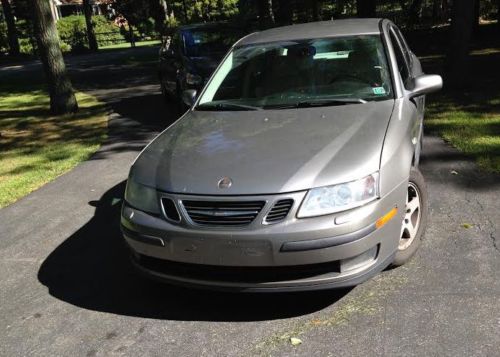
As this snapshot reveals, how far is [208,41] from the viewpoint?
35.0 ft

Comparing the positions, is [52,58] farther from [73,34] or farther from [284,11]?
[73,34]

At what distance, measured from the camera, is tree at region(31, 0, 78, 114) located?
11.1 metres

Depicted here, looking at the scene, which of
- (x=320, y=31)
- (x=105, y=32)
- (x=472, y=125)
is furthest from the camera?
(x=105, y=32)

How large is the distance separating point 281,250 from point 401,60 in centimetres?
253

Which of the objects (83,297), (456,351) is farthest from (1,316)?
(456,351)

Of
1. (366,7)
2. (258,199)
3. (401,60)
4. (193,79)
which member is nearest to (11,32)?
(366,7)

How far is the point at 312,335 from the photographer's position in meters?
3.23

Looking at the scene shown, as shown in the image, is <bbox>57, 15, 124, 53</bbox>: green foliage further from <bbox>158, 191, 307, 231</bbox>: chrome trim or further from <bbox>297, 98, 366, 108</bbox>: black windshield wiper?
<bbox>158, 191, 307, 231</bbox>: chrome trim

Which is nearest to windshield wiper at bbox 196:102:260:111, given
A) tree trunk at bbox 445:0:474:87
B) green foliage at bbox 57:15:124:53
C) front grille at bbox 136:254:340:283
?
front grille at bbox 136:254:340:283

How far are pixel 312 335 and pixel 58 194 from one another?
408cm

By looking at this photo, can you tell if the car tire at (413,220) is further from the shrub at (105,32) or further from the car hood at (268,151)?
the shrub at (105,32)

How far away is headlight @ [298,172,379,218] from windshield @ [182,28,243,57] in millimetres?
7452

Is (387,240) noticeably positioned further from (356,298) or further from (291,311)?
(291,311)

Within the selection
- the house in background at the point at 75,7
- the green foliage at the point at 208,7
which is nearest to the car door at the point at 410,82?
the green foliage at the point at 208,7
